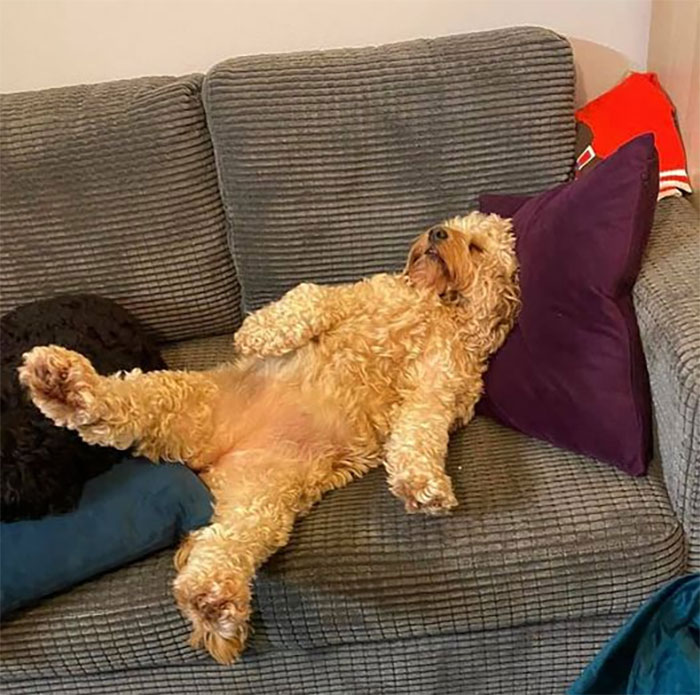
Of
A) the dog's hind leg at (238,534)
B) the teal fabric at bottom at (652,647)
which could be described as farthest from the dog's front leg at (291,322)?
the teal fabric at bottom at (652,647)

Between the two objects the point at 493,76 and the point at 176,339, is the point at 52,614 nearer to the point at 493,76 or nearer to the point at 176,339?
the point at 176,339

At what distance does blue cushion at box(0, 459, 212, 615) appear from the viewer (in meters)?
1.53

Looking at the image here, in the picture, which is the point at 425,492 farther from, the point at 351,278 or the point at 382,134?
the point at 382,134

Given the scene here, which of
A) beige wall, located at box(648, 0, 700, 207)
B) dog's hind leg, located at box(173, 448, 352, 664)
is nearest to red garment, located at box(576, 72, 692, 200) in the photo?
beige wall, located at box(648, 0, 700, 207)

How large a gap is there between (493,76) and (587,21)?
1.26 ft

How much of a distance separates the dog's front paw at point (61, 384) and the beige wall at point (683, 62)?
131cm

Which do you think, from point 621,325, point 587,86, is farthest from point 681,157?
point 621,325

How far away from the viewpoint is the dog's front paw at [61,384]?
4.72 ft

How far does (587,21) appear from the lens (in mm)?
2215

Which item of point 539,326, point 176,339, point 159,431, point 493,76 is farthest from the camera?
point 176,339

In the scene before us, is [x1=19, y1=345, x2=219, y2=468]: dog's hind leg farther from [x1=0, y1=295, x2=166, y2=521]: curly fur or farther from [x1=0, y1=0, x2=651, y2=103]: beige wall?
[x1=0, y1=0, x2=651, y2=103]: beige wall

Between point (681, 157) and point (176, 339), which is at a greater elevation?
point (681, 157)

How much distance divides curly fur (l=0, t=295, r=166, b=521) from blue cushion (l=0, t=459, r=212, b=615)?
27mm

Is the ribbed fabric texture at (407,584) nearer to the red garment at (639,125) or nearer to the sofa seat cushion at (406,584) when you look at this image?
the sofa seat cushion at (406,584)
